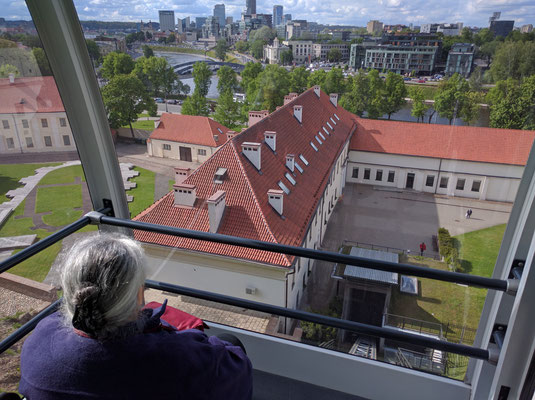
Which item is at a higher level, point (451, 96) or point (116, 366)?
point (451, 96)

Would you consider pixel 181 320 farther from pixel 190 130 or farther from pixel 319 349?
pixel 190 130

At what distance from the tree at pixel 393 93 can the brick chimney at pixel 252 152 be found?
40.0 inches

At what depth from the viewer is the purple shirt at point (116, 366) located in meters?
0.81

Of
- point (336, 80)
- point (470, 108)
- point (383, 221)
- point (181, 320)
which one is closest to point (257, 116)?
point (336, 80)

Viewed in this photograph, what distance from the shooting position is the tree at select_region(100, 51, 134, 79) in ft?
6.32

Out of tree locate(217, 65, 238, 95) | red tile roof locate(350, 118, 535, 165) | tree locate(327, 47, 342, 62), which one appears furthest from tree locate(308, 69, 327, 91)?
tree locate(217, 65, 238, 95)

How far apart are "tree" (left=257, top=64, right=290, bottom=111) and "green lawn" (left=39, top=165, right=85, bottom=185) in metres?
1.28

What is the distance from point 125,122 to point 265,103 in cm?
97

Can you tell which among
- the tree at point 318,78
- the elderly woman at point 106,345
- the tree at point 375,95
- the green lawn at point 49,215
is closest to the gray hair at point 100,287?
the elderly woman at point 106,345

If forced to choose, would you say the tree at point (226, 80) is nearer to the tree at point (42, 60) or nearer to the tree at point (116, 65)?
the tree at point (116, 65)

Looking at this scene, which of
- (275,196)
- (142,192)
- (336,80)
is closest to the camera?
(142,192)

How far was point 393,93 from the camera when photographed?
6.55ft

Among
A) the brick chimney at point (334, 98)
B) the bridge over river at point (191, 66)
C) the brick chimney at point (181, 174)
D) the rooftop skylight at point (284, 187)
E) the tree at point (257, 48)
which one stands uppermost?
the tree at point (257, 48)

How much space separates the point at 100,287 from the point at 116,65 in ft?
5.33
